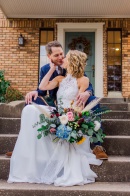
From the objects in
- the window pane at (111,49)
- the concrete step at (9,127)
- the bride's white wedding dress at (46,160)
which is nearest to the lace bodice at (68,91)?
the bride's white wedding dress at (46,160)

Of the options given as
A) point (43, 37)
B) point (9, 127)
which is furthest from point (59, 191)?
point (43, 37)

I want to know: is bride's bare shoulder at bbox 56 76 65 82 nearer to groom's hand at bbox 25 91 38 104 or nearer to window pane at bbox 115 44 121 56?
groom's hand at bbox 25 91 38 104

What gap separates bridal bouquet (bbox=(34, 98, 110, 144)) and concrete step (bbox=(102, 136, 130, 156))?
0.41m

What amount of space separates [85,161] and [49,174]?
38 centimetres

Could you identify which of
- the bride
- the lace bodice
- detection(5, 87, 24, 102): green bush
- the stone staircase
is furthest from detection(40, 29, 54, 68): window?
the bride

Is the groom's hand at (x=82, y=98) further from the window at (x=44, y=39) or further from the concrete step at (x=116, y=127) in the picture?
the window at (x=44, y=39)

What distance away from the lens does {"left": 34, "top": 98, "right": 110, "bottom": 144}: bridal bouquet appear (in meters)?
2.76

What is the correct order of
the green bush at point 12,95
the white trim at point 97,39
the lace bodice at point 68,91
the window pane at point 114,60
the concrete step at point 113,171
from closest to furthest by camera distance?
the concrete step at point 113,171 < the lace bodice at point 68,91 < the green bush at point 12,95 < the white trim at point 97,39 < the window pane at point 114,60

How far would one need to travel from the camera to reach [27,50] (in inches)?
320

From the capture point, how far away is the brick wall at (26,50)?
26.4 ft

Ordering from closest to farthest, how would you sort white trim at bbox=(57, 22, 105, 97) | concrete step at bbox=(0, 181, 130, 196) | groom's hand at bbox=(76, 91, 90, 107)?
concrete step at bbox=(0, 181, 130, 196) < groom's hand at bbox=(76, 91, 90, 107) < white trim at bbox=(57, 22, 105, 97)

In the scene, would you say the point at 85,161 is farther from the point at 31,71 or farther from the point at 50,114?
the point at 31,71

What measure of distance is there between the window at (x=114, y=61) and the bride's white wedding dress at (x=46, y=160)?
210 inches

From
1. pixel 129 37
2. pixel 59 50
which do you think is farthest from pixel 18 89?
pixel 59 50
